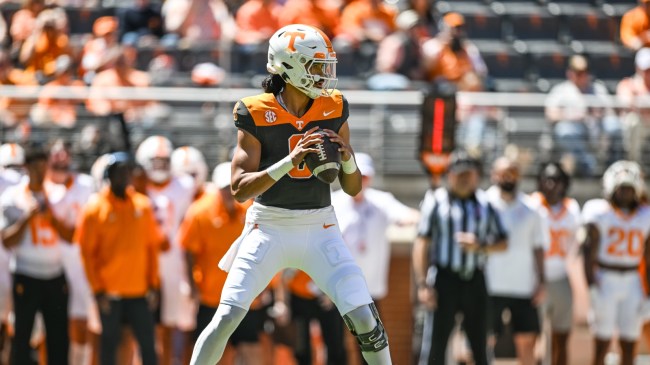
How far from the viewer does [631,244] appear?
10.3 m

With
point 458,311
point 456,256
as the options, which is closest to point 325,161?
point 456,256

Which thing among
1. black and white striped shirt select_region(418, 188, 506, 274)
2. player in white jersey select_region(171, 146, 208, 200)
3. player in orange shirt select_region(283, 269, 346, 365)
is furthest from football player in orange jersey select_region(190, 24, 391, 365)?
player in white jersey select_region(171, 146, 208, 200)

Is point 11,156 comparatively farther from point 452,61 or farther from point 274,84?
point 274,84

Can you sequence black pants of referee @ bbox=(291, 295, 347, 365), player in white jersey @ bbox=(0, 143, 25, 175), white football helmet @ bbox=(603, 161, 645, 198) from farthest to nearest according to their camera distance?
player in white jersey @ bbox=(0, 143, 25, 175) < white football helmet @ bbox=(603, 161, 645, 198) < black pants of referee @ bbox=(291, 295, 347, 365)

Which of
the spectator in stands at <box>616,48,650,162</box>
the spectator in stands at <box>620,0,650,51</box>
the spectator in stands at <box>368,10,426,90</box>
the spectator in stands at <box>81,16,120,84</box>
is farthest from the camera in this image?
the spectator in stands at <box>620,0,650,51</box>

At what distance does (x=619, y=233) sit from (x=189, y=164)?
3519 millimetres

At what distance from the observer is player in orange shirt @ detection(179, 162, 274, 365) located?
31.3 ft

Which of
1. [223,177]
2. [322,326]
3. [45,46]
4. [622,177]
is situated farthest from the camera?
[45,46]

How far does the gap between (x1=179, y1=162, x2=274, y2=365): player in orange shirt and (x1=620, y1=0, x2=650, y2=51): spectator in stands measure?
5363mm

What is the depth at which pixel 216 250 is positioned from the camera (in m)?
9.62

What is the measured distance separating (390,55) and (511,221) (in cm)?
243

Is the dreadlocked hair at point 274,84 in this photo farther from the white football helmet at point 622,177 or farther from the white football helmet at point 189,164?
the white football helmet at point 622,177

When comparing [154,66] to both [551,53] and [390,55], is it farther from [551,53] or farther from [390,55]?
[551,53]

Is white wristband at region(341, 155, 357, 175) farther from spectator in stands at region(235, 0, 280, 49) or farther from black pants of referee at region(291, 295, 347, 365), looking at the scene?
spectator in stands at region(235, 0, 280, 49)
